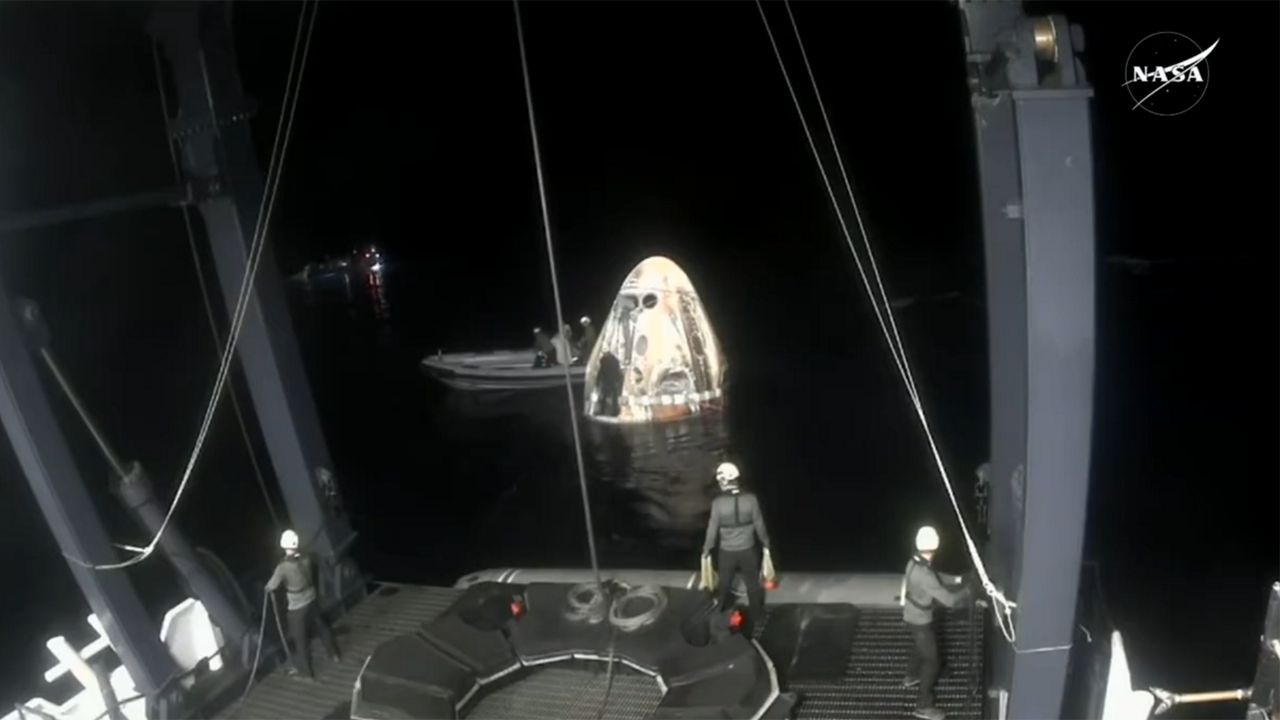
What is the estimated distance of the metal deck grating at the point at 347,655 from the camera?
7848 mm

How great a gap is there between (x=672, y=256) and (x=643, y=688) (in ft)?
99.0

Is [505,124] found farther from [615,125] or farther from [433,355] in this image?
[433,355]

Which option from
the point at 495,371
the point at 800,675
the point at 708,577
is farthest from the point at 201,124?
the point at 495,371

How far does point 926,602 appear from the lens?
699 centimetres

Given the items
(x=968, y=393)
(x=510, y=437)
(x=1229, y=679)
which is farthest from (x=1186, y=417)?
(x=510, y=437)

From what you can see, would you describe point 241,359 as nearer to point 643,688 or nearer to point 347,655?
point 347,655

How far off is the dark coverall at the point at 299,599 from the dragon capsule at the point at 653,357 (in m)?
13.4

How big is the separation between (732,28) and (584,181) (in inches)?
338

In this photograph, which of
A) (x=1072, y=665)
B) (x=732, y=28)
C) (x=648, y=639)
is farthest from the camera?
(x=732, y=28)

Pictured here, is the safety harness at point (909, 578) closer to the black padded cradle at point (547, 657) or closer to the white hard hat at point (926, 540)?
the white hard hat at point (926, 540)

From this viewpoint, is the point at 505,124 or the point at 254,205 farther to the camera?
the point at 505,124

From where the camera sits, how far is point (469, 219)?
A: 38688mm

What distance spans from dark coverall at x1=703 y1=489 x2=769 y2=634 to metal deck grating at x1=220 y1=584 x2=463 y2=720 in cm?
262

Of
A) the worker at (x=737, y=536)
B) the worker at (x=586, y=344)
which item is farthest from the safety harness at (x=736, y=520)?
the worker at (x=586, y=344)
